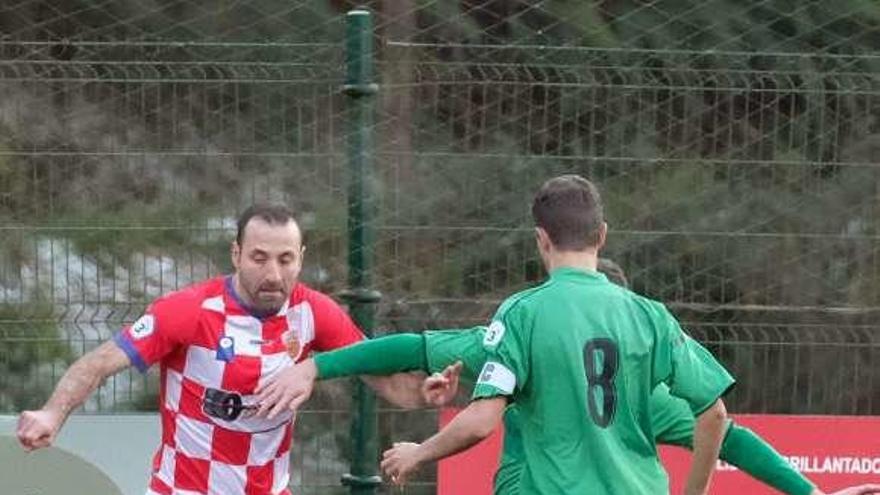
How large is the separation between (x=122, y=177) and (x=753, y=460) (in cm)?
317

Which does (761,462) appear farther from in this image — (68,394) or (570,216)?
(68,394)

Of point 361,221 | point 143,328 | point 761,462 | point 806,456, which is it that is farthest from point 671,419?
point 806,456

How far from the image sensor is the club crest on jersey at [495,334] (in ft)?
17.7

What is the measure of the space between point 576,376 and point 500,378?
0.19 meters

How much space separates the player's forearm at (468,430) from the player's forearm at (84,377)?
1392 mm

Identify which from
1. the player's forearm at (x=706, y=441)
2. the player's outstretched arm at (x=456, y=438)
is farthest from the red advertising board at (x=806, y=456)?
the player's outstretched arm at (x=456, y=438)

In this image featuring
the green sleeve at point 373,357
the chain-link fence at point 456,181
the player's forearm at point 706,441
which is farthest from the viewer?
the chain-link fence at point 456,181

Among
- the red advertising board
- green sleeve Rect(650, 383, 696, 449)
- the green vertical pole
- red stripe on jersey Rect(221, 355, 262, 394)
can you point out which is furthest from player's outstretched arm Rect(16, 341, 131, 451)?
the red advertising board

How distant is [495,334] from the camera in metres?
5.41

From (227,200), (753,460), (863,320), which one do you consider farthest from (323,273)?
(753,460)

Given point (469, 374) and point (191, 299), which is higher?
point (191, 299)

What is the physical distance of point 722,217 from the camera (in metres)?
8.53

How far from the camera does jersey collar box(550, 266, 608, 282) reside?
5.40 metres

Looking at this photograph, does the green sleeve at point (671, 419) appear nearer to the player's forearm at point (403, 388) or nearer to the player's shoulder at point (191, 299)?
the player's forearm at point (403, 388)
